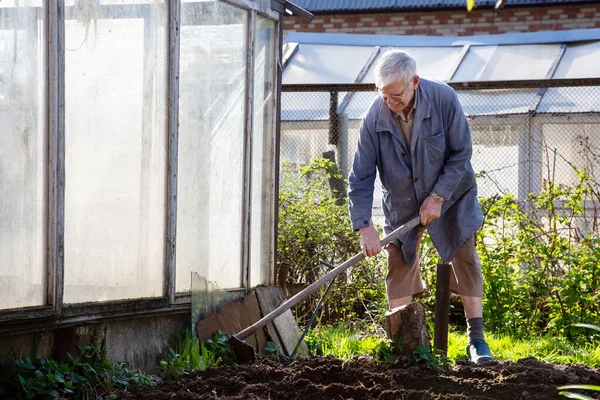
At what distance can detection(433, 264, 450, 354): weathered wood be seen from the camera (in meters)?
5.48

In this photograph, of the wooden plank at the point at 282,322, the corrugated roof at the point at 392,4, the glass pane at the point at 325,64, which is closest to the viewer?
the wooden plank at the point at 282,322

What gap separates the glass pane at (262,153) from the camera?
245 inches

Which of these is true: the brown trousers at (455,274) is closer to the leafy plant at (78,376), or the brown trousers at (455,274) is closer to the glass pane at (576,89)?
the leafy plant at (78,376)

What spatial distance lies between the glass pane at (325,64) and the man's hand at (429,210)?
20.7 feet

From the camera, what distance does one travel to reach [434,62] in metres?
11.5

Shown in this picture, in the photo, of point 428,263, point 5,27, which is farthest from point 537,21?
point 5,27

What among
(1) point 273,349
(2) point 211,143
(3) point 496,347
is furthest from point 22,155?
(3) point 496,347

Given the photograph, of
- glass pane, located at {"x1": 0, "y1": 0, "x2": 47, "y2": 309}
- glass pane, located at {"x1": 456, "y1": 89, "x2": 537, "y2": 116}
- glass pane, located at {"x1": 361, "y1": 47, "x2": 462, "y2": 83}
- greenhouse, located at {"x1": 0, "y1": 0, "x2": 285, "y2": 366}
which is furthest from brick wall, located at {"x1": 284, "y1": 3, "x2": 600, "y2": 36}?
glass pane, located at {"x1": 0, "y1": 0, "x2": 47, "y2": 309}

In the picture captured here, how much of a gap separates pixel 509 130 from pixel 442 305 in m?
4.93

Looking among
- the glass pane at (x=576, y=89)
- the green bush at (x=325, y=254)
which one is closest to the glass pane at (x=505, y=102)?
the glass pane at (x=576, y=89)

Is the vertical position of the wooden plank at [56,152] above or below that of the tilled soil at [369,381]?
above

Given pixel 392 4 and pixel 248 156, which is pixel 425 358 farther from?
pixel 392 4

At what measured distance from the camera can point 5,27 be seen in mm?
4172

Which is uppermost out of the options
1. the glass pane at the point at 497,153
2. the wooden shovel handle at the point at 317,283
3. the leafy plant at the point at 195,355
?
the glass pane at the point at 497,153
